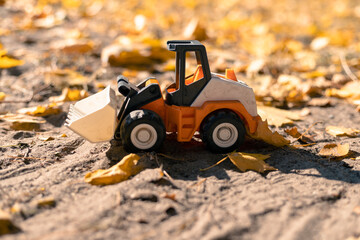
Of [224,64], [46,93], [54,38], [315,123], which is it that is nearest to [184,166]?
[315,123]

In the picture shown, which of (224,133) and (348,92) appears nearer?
(224,133)

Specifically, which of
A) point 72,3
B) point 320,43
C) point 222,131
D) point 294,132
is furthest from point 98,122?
point 72,3

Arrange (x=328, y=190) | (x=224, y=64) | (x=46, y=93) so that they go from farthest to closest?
(x=224, y=64)
(x=46, y=93)
(x=328, y=190)

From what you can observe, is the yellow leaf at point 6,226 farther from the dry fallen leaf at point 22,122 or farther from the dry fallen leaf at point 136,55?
the dry fallen leaf at point 136,55

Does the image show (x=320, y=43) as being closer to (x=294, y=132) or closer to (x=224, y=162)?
(x=294, y=132)

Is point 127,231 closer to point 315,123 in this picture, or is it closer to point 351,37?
point 315,123

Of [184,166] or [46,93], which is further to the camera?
[46,93]
